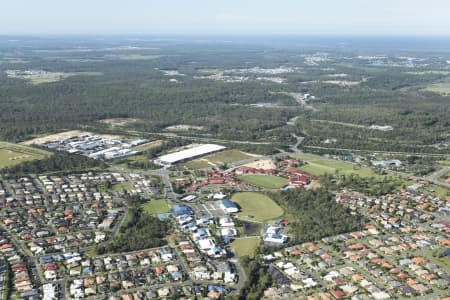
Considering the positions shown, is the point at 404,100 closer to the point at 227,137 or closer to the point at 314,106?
the point at 314,106

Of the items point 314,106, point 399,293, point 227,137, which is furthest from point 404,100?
point 399,293

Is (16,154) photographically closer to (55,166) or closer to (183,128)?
(55,166)

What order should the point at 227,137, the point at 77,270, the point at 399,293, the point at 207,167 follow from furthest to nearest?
the point at 227,137 < the point at 207,167 < the point at 77,270 < the point at 399,293

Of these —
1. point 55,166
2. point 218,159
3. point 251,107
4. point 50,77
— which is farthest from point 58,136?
point 50,77

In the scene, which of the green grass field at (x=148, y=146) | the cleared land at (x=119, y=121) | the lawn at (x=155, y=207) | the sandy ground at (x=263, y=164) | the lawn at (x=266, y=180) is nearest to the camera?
the lawn at (x=155, y=207)

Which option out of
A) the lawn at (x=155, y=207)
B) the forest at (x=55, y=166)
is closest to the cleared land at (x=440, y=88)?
the forest at (x=55, y=166)

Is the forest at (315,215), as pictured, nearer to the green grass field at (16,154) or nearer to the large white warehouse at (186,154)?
the large white warehouse at (186,154)
